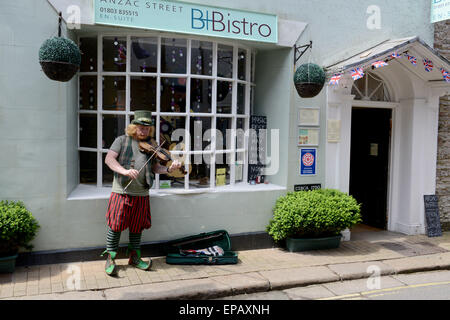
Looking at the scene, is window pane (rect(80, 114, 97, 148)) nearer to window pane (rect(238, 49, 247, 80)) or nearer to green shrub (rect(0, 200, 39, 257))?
green shrub (rect(0, 200, 39, 257))

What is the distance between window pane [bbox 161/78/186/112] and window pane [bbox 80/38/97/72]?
3.37ft

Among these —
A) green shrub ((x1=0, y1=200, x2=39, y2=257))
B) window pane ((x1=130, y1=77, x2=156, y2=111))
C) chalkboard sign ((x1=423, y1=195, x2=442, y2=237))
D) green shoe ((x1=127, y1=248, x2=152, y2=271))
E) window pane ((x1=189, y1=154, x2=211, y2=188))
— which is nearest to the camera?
green shrub ((x1=0, y1=200, x2=39, y2=257))

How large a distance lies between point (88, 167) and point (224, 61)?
2635 mm

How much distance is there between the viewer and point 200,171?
6.70 meters

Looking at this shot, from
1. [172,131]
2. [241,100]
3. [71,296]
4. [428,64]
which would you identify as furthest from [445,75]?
[71,296]

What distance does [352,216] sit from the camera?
6.76m

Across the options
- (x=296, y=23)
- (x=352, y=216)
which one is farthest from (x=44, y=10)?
(x=352, y=216)

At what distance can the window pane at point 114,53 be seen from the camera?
6215 mm

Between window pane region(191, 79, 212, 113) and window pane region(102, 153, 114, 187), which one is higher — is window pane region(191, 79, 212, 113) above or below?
above

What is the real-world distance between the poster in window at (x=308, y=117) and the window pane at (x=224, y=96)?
1156 millimetres

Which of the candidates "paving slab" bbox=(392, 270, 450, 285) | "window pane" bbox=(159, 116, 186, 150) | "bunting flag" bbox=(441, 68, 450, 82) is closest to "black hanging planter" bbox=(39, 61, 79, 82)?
"window pane" bbox=(159, 116, 186, 150)

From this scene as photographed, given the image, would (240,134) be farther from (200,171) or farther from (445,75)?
(445,75)

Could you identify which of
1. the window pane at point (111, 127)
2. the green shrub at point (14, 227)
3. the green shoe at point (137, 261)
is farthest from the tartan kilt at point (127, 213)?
the window pane at point (111, 127)

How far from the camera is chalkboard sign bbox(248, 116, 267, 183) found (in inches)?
285
